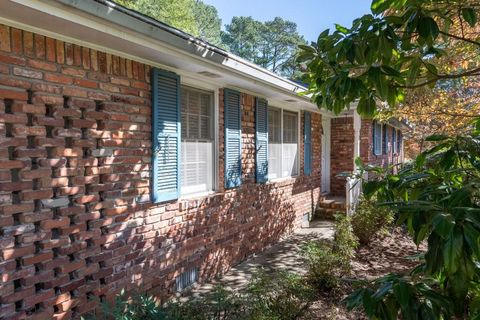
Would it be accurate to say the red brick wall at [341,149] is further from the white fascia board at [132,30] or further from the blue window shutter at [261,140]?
the white fascia board at [132,30]

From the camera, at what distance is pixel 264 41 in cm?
3591

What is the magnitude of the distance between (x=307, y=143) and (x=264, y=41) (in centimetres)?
2967

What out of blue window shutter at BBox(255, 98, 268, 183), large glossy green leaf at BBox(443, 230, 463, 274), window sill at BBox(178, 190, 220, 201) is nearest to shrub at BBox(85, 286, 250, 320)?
window sill at BBox(178, 190, 220, 201)

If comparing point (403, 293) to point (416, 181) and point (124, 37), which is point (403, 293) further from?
point (124, 37)

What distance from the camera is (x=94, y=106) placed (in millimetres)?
3461

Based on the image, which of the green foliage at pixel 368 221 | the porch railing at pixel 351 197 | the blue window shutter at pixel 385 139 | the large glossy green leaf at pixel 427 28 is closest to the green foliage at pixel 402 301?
the large glossy green leaf at pixel 427 28

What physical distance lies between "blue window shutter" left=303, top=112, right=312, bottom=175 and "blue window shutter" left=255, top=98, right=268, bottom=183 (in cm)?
206

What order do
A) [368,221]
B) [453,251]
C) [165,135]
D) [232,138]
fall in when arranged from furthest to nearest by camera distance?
[368,221]
[232,138]
[165,135]
[453,251]

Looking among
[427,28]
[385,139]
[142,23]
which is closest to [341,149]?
[385,139]

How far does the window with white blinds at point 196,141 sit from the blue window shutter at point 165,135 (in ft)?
1.34

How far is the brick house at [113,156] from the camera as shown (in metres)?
2.81

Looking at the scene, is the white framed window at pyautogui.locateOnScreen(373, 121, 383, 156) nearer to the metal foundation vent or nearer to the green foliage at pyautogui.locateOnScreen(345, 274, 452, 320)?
the metal foundation vent

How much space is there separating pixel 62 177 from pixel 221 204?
106 inches

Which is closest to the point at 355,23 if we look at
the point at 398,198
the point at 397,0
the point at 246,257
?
the point at 397,0
